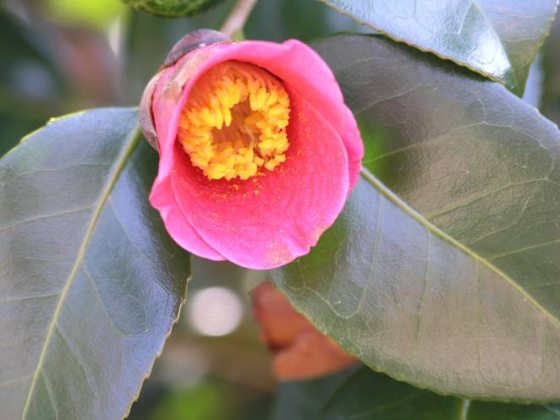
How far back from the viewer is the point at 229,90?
0.79m

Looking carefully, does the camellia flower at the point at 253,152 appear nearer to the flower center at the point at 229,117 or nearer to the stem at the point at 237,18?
the flower center at the point at 229,117

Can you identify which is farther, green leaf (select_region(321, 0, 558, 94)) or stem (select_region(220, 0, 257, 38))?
stem (select_region(220, 0, 257, 38))

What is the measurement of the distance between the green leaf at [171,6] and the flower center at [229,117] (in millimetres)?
152

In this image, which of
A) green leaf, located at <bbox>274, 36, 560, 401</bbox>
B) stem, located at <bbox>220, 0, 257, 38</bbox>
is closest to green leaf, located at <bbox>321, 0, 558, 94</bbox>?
green leaf, located at <bbox>274, 36, 560, 401</bbox>

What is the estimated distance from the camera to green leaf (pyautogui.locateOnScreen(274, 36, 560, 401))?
758mm

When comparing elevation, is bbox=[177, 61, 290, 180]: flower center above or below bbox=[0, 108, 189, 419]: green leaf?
above

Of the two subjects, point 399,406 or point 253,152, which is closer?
point 253,152

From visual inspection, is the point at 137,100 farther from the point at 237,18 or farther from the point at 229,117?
the point at 229,117

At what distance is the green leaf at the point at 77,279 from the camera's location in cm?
78

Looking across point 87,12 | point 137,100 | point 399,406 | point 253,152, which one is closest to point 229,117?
point 253,152

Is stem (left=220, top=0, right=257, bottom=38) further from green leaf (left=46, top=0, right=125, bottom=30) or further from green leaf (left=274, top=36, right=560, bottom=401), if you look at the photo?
green leaf (left=46, top=0, right=125, bottom=30)

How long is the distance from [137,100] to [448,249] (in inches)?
27.9

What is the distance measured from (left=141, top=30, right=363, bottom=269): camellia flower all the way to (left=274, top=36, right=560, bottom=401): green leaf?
7cm

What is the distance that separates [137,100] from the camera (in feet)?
4.40
